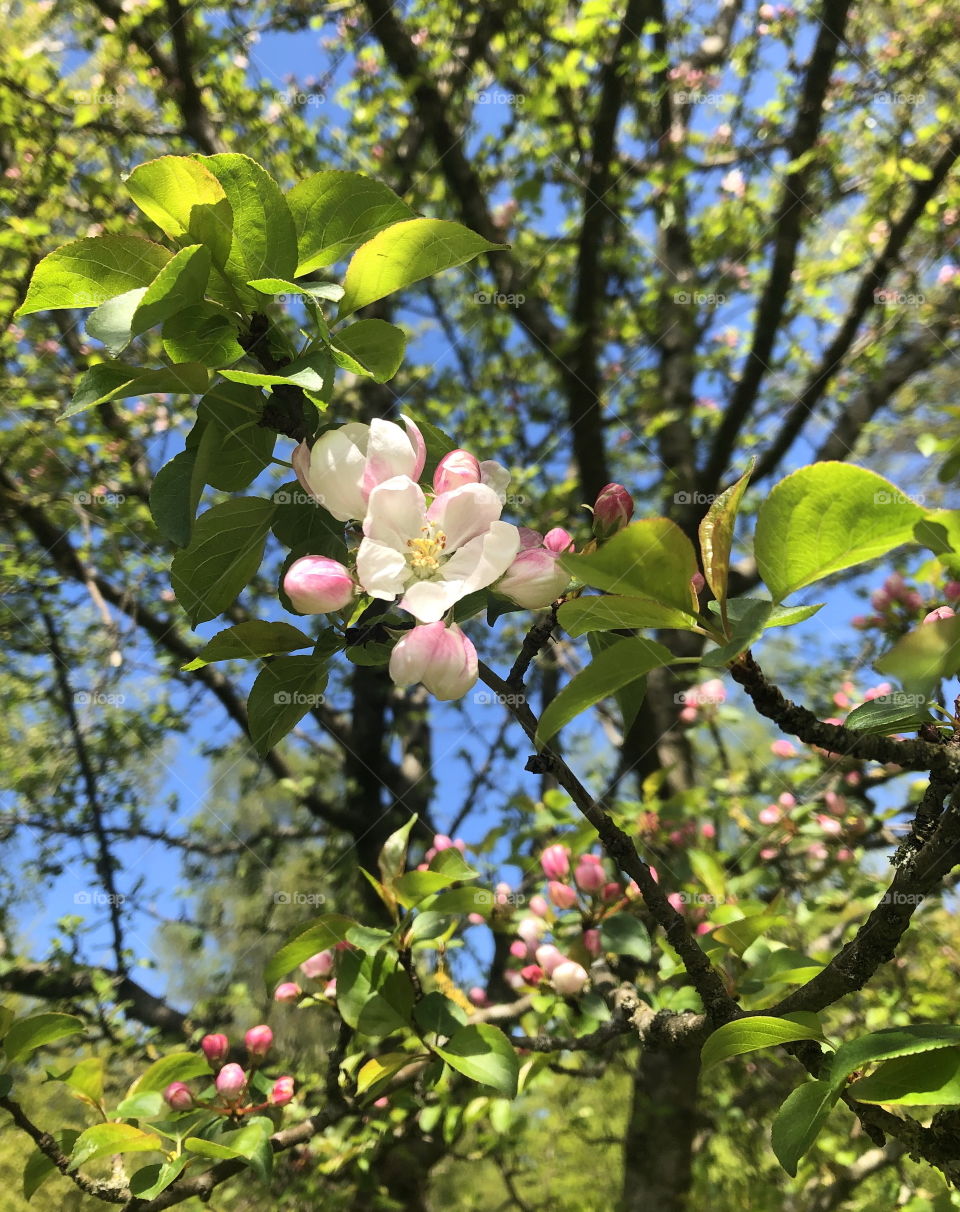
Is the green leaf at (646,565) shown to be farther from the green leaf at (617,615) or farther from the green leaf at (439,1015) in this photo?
the green leaf at (439,1015)

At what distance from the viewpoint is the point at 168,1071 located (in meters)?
0.94

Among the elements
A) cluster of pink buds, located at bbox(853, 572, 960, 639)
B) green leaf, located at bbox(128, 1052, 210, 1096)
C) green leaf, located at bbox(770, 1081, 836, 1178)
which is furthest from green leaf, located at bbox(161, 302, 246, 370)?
cluster of pink buds, located at bbox(853, 572, 960, 639)

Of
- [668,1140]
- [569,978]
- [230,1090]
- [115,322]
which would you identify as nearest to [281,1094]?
[230,1090]

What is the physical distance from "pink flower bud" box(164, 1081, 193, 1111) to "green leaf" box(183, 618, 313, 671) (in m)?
0.82

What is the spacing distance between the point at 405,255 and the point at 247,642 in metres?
0.28

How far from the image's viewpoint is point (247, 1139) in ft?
2.64

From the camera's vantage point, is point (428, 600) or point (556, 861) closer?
point (428, 600)

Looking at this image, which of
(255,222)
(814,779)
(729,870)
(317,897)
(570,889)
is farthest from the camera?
(317,897)

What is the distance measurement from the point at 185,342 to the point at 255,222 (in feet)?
0.31

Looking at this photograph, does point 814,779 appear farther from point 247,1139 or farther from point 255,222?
point 255,222

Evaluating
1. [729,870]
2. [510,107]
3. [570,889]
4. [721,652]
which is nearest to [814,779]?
[729,870]

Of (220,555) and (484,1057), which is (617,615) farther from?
(484,1057)

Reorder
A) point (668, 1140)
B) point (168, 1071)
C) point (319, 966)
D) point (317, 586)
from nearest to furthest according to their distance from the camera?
point (317, 586) → point (168, 1071) → point (319, 966) → point (668, 1140)

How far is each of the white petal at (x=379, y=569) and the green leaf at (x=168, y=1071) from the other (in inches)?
30.5
